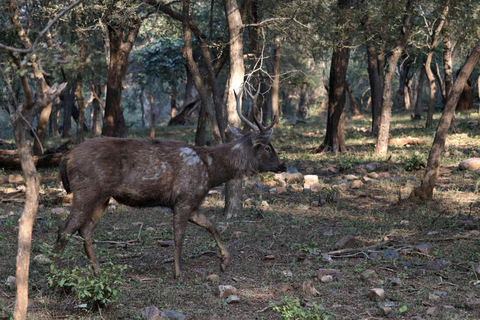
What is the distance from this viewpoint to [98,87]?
29516mm

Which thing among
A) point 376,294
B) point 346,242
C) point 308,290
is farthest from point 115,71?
point 376,294

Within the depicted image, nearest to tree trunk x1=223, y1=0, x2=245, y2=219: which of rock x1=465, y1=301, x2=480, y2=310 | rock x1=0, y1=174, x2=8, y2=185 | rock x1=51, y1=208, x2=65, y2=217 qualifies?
rock x1=51, y1=208, x2=65, y2=217

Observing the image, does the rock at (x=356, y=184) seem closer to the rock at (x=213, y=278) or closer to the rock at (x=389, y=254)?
the rock at (x=389, y=254)

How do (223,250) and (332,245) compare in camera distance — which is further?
(332,245)

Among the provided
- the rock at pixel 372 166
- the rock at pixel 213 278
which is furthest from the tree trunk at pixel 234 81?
the rock at pixel 372 166

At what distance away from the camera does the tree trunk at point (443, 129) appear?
342 inches

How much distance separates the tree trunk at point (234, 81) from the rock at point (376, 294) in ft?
12.5

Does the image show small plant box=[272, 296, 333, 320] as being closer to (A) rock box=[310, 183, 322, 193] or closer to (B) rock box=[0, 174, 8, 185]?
(A) rock box=[310, 183, 322, 193]

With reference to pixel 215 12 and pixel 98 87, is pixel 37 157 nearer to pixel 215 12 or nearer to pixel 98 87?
pixel 215 12

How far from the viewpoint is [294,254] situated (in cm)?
695

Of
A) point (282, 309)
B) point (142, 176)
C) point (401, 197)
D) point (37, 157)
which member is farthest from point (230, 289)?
point (37, 157)

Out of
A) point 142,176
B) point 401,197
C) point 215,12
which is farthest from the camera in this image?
point 215,12

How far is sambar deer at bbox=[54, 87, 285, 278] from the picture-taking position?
19.0 feet

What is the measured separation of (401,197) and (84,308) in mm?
6522
